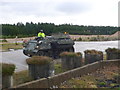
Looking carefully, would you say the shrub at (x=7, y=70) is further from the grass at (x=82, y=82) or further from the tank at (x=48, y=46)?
the tank at (x=48, y=46)

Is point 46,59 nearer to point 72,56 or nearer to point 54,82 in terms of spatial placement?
point 54,82

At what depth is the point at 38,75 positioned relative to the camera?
9773mm

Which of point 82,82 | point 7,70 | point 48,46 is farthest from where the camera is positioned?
point 48,46

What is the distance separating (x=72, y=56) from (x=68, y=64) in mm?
551

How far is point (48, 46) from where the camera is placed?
17.1 meters

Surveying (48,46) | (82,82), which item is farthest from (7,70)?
(48,46)

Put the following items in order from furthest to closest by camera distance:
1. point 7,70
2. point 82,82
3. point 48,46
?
point 48,46 → point 82,82 → point 7,70

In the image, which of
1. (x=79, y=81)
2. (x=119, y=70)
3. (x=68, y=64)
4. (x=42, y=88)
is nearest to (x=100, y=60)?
(x=119, y=70)

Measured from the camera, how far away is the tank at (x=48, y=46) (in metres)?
16.3

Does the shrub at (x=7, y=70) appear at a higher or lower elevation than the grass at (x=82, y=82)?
higher

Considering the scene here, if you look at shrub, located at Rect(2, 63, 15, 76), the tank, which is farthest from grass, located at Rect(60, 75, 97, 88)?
the tank

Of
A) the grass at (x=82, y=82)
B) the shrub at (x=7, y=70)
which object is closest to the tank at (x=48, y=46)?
the grass at (x=82, y=82)

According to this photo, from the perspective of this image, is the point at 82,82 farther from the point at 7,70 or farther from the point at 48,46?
the point at 48,46

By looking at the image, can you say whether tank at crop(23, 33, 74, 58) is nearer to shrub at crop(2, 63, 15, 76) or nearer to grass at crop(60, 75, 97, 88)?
grass at crop(60, 75, 97, 88)
